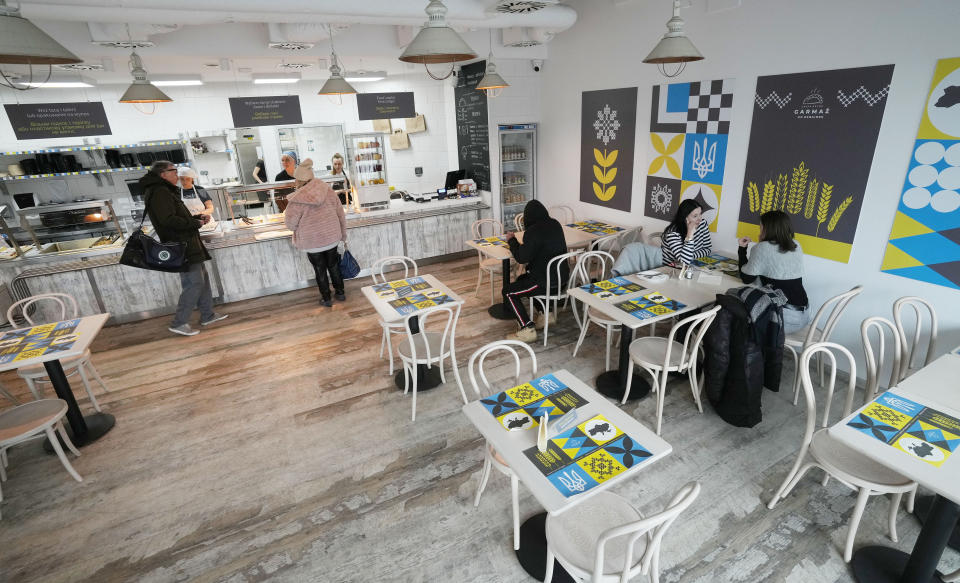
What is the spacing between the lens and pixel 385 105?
5.53 m

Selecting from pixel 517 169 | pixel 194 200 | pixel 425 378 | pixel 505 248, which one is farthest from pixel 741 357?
pixel 194 200

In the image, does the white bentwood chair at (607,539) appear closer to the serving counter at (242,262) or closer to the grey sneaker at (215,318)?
the grey sneaker at (215,318)

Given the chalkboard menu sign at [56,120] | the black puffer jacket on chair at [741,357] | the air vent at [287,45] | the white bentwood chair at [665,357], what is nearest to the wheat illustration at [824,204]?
the black puffer jacket on chair at [741,357]

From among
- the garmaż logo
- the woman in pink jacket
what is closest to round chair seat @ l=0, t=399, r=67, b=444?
the woman in pink jacket

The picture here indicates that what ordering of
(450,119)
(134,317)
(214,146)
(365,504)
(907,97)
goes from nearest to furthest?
(365,504), (907,97), (134,317), (450,119), (214,146)

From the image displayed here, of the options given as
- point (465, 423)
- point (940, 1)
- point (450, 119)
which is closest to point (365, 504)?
point (465, 423)

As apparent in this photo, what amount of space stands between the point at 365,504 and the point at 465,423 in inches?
33.7

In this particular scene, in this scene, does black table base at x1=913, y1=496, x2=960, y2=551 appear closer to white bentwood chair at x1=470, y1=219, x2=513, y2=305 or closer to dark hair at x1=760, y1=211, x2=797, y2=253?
dark hair at x1=760, y1=211, x2=797, y2=253

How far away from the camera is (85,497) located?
271cm

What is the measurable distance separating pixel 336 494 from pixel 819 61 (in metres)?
4.35

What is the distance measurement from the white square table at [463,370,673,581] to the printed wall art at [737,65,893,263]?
260 centimetres

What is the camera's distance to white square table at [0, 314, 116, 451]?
2.76m

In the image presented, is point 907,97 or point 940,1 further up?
point 940,1

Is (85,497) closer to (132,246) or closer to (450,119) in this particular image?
(132,246)
